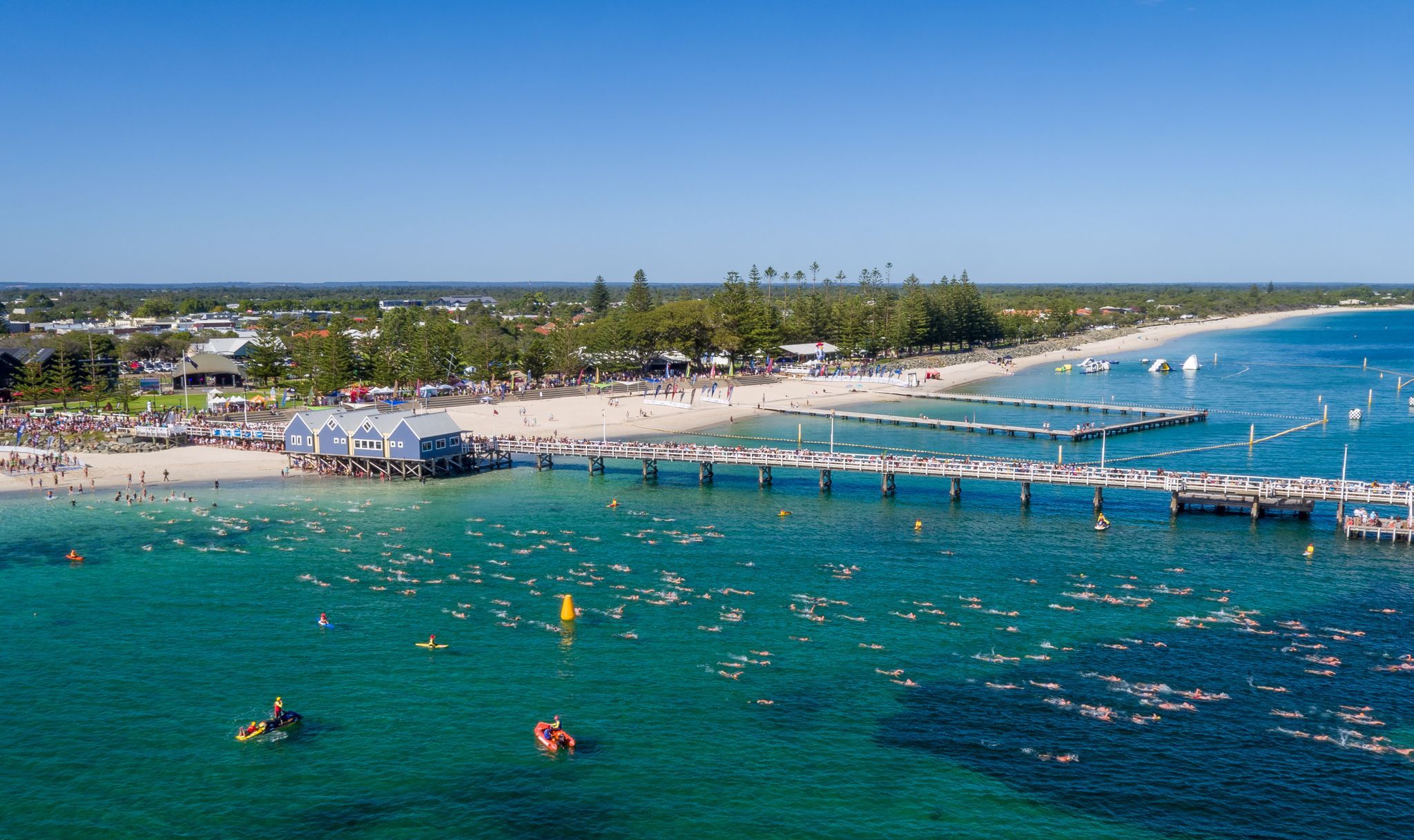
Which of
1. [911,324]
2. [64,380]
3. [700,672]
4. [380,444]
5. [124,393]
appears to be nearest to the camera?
[700,672]

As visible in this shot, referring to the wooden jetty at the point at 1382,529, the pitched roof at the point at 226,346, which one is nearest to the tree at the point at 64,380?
the pitched roof at the point at 226,346

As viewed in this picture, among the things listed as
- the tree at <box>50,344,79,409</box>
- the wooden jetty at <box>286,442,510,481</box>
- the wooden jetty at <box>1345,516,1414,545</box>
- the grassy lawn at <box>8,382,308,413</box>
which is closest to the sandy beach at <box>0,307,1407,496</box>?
the wooden jetty at <box>286,442,510,481</box>

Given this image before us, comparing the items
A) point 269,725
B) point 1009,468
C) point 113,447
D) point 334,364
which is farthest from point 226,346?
point 269,725

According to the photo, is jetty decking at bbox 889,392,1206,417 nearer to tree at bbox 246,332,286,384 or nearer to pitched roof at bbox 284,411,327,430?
pitched roof at bbox 284,411,327,430

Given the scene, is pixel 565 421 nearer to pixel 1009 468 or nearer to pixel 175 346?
pixel 1009 468

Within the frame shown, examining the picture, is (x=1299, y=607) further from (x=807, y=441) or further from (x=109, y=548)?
(x=109, y=548)

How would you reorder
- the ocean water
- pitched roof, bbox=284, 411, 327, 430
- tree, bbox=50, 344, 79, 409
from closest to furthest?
the ocean water < pitched roof, bbox=284, 411, 327, 430 < tree, bbox=50, 344, 79, 409
